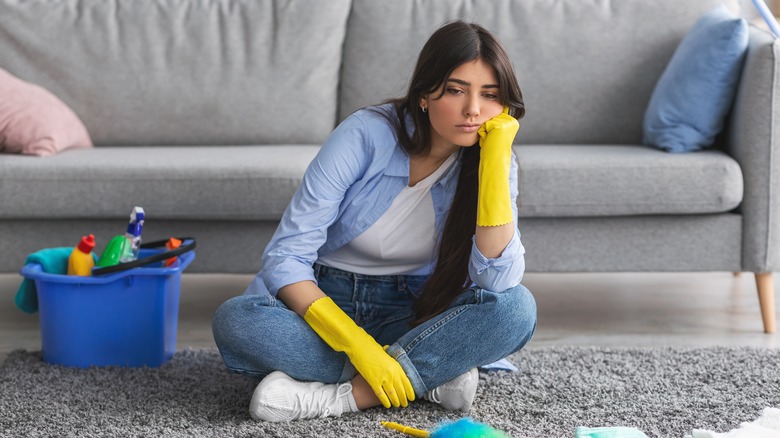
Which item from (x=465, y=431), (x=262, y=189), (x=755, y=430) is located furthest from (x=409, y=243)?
(x=755, y=430)

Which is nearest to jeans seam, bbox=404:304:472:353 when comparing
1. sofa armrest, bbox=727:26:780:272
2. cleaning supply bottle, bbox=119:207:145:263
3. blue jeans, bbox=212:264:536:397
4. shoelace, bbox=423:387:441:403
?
blue jeans, bbox=212:264:536:397

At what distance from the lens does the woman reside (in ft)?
5.99

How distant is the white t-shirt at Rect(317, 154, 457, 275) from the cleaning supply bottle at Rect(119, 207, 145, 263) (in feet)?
1.52

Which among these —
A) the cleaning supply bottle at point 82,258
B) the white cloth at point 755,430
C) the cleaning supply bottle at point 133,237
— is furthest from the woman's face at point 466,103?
the cleaning supply bottle at point 82,258

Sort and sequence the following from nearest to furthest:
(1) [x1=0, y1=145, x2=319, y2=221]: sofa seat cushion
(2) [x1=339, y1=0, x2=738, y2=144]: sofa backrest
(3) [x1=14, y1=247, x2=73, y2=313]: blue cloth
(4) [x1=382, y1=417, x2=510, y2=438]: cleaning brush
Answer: (4) [x1=382, y1=417, x2=510, y2=438]: cleaning brush < (3) [x1=14, y1=247, x2=73, y2=313]: blue cloth < (1) [x1=0, y1=145, x2=319, y2=221]: sofa seat cushion < (2) [x1=339, y1=0, x2=738, y2=144]: sofa backrest

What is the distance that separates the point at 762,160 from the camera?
2.54m

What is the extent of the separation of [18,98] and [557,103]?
5.16 ft

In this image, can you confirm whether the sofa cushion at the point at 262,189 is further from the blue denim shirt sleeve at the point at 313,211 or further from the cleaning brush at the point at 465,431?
the cleaning brush at the point at 465,431

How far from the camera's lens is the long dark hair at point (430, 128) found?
182 cm

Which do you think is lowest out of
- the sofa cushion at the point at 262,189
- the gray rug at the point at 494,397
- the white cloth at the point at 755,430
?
the gray rug at the point at 494,397

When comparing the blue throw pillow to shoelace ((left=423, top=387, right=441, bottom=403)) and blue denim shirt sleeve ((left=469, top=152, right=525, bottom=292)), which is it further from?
shoelace ((left=423, top=387, right=441, bottom=403))

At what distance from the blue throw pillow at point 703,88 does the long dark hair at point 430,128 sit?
3.05ft

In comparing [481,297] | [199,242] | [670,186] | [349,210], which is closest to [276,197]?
[199,242]

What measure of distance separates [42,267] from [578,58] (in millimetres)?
1665
